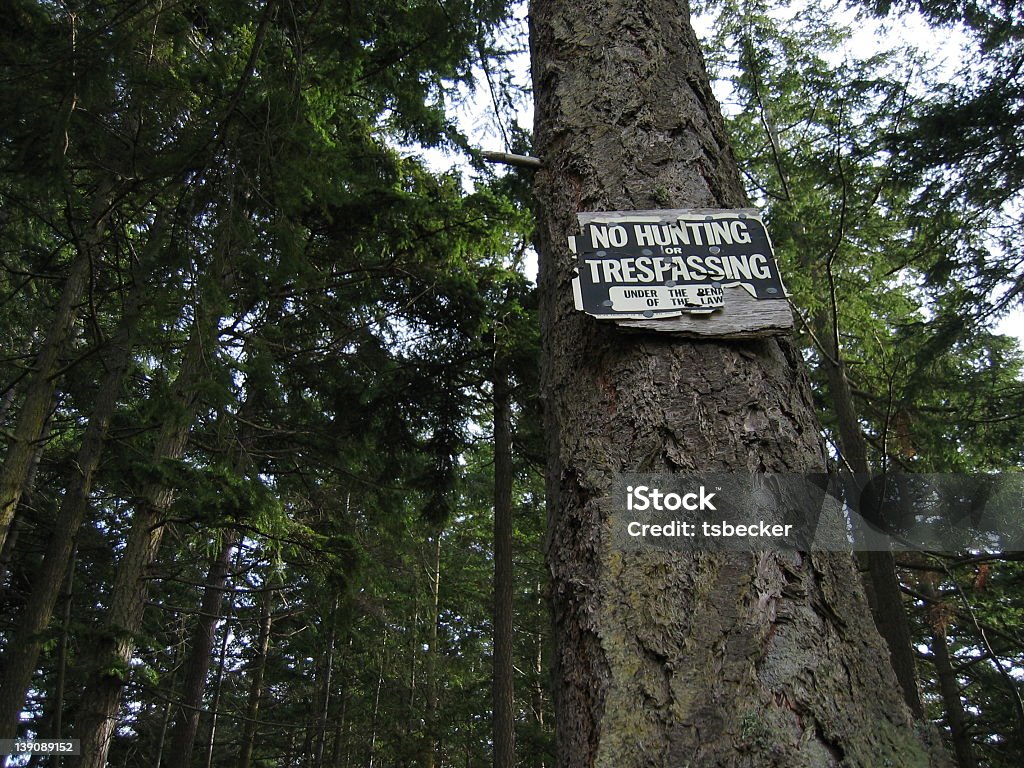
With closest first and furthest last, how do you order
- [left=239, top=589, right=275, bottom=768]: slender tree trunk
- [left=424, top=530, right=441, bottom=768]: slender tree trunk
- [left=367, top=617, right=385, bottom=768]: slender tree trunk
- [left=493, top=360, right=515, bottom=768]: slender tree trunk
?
[left=493, top=360, right=515, bottom=768]: slender tree trunk, [left=239, top=589, right=275, bottom=768]: slender tree trunk, [left=424, top=530, right=441, bottom=768]: slender tree trunk, [left=367, top=617, right=385, bottom=768]: slender tree trunk

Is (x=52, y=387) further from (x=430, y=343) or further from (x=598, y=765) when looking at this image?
(x=598, y=765)

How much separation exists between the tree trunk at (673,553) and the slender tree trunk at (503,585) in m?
7.47

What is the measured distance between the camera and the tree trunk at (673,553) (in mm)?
942

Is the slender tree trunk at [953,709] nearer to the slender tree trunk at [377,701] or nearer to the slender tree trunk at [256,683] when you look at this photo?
the slender tree trunk at [377,701]

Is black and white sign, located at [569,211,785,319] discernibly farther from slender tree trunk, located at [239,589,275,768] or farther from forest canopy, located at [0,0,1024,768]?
slender tree trunk, located at [239,589,275,768]

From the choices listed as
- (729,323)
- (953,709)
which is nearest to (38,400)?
(729,323)

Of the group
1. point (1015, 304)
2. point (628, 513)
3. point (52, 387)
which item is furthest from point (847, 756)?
point (1015, 304)

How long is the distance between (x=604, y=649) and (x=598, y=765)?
165 mm

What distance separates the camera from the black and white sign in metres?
1.36

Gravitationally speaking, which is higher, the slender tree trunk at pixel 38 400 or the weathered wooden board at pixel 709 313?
the slender tree trunk at pixel 38 400

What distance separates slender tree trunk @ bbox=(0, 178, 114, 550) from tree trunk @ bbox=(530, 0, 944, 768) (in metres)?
4.38

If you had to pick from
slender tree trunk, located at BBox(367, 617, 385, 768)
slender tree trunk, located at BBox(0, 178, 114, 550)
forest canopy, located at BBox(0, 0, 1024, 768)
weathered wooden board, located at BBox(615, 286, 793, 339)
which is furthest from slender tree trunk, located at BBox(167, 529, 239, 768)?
weathered wooden board, located at BBox(615, 286, 793, 339)

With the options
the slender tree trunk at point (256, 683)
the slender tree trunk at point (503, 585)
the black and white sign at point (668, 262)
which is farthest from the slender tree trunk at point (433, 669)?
the black and white sign at point (668, 262)

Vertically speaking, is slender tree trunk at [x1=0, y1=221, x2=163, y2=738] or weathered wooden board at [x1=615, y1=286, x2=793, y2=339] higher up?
slender tree trunk at [x1=0, y1=221, x2=163, y2=738]
